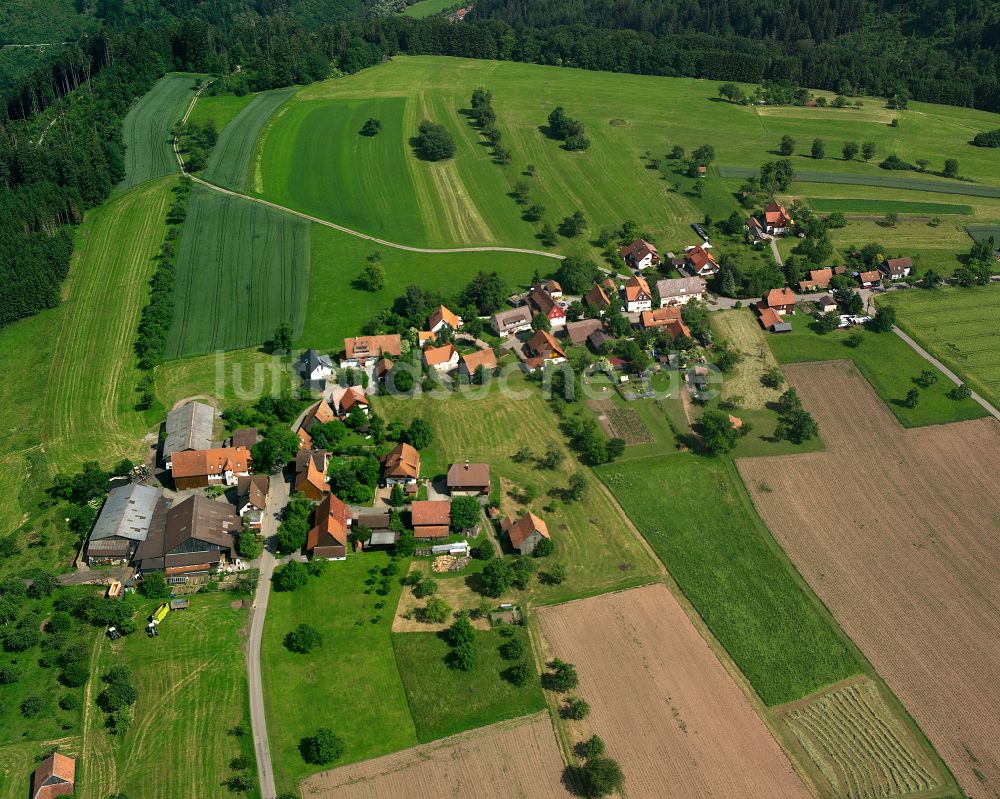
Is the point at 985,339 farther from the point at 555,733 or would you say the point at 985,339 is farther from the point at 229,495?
the point at 229,495

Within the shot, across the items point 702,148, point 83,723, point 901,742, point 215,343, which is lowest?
point 901,742

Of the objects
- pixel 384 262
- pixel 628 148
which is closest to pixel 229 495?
pixel 384 262

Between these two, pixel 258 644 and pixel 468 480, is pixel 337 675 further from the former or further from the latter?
pixel 468 480

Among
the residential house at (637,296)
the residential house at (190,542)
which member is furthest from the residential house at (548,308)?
the residential house at (190,542)

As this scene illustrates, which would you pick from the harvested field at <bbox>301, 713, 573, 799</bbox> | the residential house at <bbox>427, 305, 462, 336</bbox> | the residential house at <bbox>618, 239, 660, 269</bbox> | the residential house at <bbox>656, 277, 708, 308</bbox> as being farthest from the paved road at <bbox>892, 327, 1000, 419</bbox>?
the harvested field at <bbox>301, 713, 573, 799</bbox>

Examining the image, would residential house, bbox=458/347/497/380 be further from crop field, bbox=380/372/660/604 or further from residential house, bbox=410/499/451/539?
residential house, bbox=410/499/451/539

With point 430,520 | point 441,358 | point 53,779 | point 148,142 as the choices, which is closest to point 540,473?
point 430,520
